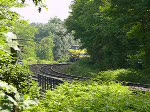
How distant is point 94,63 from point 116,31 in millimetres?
14721

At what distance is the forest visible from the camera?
5.25 meters

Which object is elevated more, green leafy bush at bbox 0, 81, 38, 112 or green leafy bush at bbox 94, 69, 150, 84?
green leafy bush at bbox 0, 81, 38, 112

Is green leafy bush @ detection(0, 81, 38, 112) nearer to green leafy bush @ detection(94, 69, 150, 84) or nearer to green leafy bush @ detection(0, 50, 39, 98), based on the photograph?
green leafy bush @ detection(0, 50, 39, 98)

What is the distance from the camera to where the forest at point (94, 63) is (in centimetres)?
525

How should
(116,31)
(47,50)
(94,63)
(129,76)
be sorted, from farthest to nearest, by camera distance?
(47,50), (94,63), (116,31), (129,76)

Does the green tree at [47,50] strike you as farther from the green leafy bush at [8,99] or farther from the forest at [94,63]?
the green leafy bush at [8,99]

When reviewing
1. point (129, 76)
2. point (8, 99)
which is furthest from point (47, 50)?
point (8, 99)

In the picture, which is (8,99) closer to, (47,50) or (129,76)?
(129,76)

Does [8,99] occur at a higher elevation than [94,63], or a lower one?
higher

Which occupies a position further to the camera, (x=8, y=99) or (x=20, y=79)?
(x=20, y=79)

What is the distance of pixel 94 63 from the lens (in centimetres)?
5266

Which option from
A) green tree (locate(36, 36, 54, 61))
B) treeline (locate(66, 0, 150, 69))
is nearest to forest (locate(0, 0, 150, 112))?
treeline (locate(66, 0, 150, 69))

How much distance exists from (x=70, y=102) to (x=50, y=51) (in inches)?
4381

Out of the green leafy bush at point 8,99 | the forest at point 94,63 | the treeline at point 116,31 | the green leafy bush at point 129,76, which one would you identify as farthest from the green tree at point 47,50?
the green leafy bush at point 8,99
